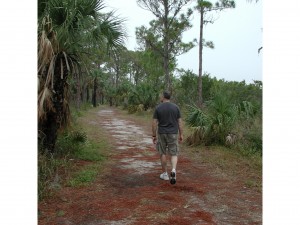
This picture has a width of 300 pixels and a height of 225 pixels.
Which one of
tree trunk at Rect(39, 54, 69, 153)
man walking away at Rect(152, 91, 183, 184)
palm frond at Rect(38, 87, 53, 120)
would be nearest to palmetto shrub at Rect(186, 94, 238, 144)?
man walking away at Rect(152, 91, 183, 184)

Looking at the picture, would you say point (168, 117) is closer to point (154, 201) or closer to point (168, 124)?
point (168, 124)

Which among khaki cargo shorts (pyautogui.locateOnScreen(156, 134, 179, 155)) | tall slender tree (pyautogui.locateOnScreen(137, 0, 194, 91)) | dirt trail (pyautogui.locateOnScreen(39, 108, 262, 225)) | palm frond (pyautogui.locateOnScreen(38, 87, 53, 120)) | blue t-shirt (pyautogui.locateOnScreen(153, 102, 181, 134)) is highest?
tall slender tree (pyautogui.locateOnScreen(137, 0, 194, 91))

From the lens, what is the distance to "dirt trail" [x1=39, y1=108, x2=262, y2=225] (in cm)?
486

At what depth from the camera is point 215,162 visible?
9.05m

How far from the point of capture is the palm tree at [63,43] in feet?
24.9

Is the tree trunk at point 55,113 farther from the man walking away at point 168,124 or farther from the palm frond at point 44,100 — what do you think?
the man walking away at point 168,124

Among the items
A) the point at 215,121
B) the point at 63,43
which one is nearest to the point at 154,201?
the point at 63,43

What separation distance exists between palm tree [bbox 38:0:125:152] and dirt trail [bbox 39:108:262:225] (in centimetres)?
188

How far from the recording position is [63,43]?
8.07 m

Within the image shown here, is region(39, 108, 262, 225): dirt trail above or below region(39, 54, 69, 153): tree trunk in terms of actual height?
below

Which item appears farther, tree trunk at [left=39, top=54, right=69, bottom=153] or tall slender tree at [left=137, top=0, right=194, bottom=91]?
tall slender tree at [left=137, top=0, right=194, bottom=91]

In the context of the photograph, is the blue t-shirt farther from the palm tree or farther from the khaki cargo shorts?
the palm tree

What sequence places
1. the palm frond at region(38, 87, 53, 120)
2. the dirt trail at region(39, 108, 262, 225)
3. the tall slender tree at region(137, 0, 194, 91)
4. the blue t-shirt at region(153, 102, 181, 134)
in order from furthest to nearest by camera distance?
the tall slender tree at region(137, 0, 194, 91), the palm frond at region(38, 87, 53, 120), the blue t-shirt at region(153, 102, 181, 134), the dirt trail at region(39, 108, 262, 225)

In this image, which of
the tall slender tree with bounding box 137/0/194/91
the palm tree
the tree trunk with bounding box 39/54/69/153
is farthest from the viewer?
the tall slender tree with bounding box 137/0/194/91
